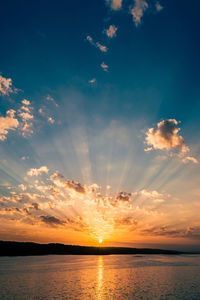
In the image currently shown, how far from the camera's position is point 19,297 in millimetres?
36000

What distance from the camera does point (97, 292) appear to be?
41656 mm

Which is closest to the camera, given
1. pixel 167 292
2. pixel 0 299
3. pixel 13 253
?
pixel 0 299

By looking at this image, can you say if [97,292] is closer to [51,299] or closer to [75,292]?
[75,292]

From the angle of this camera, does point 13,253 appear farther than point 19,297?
Result: Yes

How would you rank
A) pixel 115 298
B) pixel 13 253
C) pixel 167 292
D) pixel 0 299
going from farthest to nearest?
pixel 13 253, pixel 167 292, pixel 115 298, pixel 0 299

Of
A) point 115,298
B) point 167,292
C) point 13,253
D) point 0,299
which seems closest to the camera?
point 0,299

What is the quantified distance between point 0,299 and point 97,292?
1840 cm

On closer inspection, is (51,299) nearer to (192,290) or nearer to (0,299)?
(0,299)

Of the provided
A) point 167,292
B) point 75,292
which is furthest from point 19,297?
point 167,292

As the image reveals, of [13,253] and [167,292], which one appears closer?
[167,292]

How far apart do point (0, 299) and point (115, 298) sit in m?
19.9

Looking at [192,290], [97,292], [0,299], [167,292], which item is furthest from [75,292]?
[192,290]

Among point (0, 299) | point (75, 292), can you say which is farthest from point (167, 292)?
point (0, 299)

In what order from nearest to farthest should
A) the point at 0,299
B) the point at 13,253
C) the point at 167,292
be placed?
the point at 0,299 → the point at 167,292 → the point at 13,253
